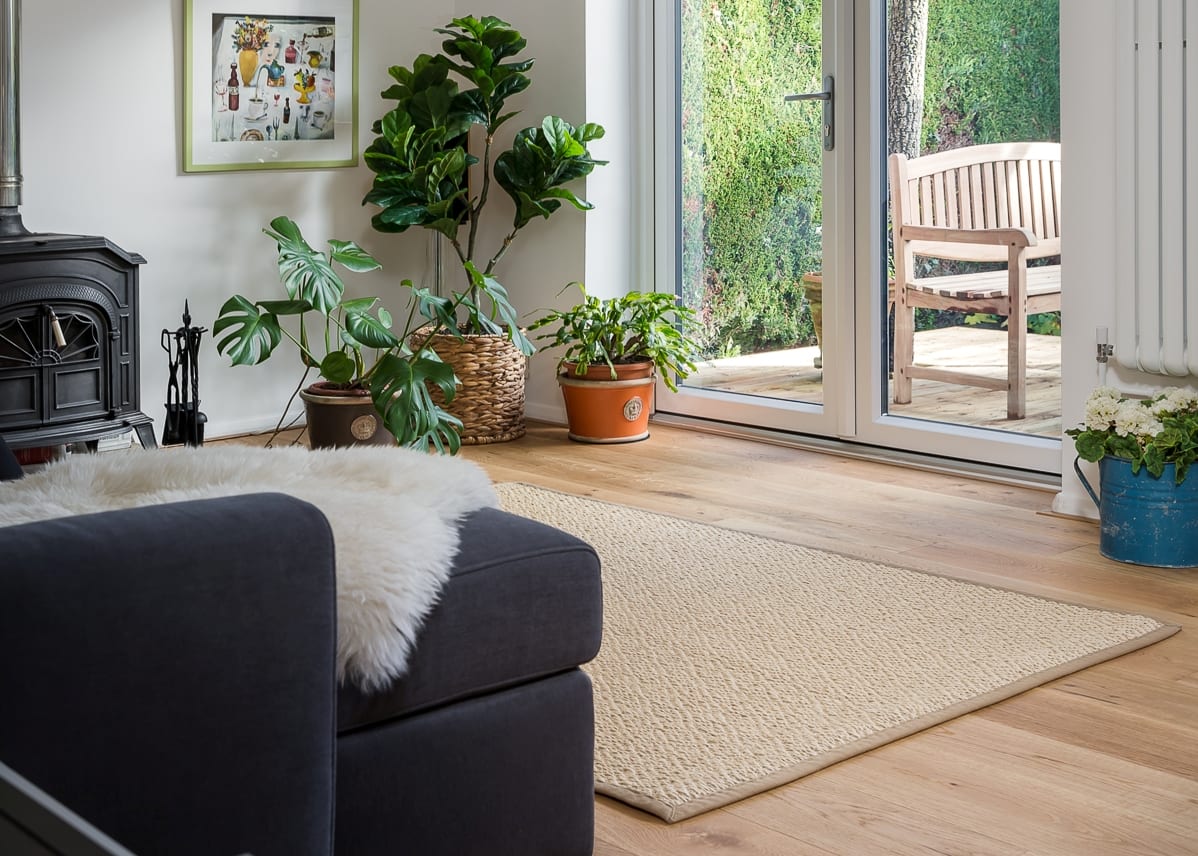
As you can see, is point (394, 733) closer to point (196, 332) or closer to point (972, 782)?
point (972, 782)

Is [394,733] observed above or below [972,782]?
above

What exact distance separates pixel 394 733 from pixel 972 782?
37.8 inches

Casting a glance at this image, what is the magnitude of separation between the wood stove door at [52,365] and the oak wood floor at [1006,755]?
1.75 meters

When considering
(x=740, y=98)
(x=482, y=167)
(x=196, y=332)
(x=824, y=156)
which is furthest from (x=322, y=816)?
(x=482, y=167)

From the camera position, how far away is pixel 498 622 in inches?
66.5

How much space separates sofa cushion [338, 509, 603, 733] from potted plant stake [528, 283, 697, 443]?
298 cm

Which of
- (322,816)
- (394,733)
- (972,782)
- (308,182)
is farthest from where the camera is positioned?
(308,182)

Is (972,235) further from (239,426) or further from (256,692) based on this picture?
(256,692)

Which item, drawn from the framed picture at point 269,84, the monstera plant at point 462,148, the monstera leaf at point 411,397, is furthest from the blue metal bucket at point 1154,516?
the framed picture at point 269,84

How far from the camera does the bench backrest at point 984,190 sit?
4.03 metres

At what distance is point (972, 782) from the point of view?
2.11 metres

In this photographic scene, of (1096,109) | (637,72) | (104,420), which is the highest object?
(637,72)

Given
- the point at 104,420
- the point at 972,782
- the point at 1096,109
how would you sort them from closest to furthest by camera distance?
the point at 972,782 < the point at 1096,109 < the point at 104,420

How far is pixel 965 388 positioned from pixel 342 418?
6.48ft
